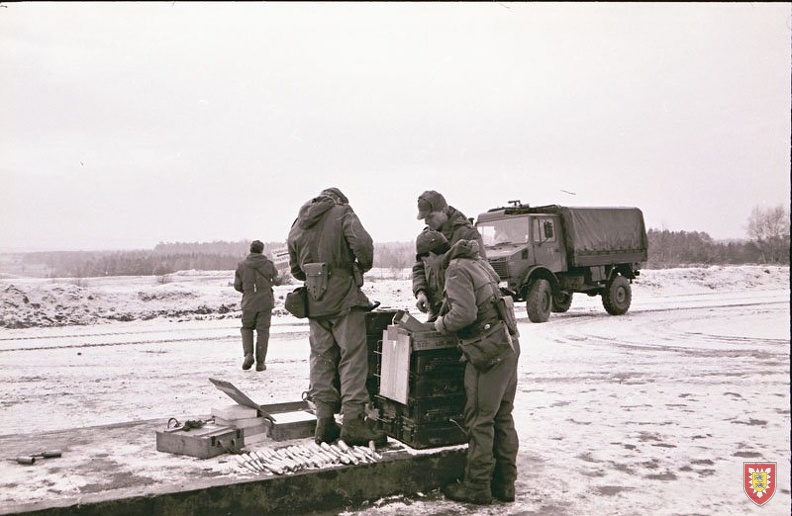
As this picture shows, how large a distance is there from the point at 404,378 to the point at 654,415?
11.1 ft

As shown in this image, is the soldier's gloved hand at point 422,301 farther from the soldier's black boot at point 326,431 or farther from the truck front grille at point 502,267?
the truck front grille at point 502,267

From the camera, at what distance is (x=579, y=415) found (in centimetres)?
682

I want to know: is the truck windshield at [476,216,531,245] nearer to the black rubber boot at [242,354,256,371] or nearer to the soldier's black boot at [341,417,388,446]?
the black rubber boot at [242,354,256,371]

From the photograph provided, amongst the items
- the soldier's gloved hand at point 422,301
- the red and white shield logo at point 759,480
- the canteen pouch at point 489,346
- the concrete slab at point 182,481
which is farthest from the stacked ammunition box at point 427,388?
the red and white shield logo at point 759,480

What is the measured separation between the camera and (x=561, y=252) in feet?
54.1

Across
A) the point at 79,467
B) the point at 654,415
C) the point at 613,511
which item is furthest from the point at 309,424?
the point at 654,415

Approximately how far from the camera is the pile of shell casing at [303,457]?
173 inches

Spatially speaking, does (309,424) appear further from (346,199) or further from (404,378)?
(346,199)

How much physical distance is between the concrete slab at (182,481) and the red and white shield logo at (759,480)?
2101 mm

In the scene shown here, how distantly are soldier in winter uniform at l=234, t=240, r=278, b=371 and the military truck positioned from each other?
6.64 metres

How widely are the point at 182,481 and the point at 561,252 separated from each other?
13704 mm

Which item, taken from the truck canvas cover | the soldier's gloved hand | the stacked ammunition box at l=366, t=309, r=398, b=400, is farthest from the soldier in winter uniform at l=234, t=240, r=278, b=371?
the truck canvas cover

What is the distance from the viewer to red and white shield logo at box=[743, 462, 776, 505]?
14.7ft

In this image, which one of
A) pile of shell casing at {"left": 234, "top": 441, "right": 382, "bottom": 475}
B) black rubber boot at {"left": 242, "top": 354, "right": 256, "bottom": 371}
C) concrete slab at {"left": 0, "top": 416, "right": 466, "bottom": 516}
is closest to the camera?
concrete slab at {"left": 0, "top": 416, "right": 466, "bottom": 516}
